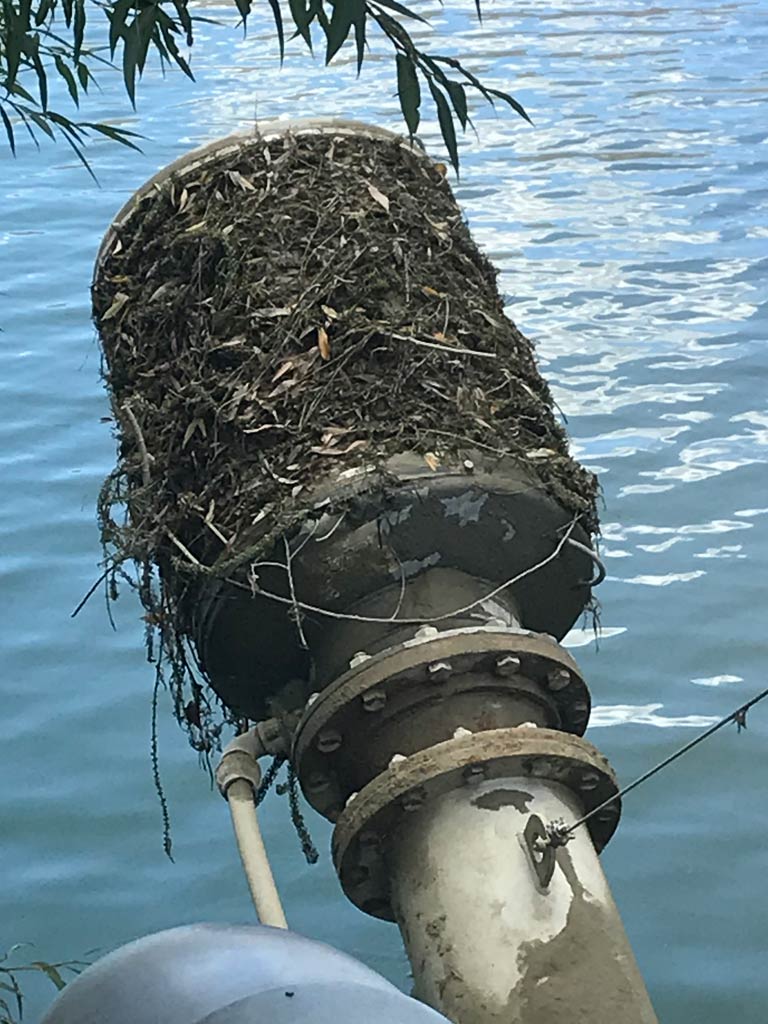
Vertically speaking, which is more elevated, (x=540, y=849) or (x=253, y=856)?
(x=540, y=849)

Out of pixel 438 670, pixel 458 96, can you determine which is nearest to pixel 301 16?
pixel 458 96

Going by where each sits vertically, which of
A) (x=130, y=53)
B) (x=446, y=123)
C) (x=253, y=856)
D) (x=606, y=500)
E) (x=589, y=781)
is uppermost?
(x=130, y=53)

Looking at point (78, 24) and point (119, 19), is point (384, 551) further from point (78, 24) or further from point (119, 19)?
point (78, 24)

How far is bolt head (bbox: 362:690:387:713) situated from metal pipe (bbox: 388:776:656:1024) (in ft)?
0.58

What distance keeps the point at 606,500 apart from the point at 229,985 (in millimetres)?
5038

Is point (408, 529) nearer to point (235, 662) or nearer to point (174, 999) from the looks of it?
point (235, 662)

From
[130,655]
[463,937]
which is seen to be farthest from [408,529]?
[130,655]

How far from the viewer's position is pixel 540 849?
2357mm

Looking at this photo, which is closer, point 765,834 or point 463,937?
point 463,937

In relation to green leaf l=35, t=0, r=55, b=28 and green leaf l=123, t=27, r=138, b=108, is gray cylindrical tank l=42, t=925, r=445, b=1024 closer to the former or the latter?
green leaf l=123, t=27, r=138, b=108

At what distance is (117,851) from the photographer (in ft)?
15.0

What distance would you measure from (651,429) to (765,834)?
2.77 metres

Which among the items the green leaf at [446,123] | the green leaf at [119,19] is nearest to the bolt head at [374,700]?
the green leaf at [446,123]

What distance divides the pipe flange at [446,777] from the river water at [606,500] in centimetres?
156
